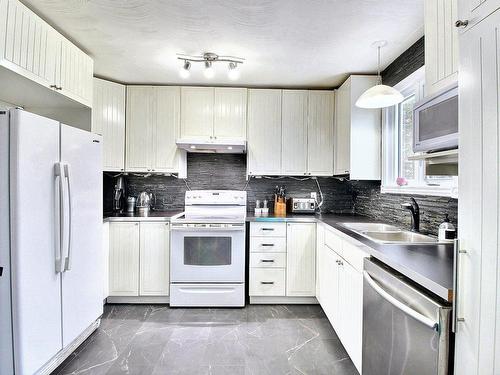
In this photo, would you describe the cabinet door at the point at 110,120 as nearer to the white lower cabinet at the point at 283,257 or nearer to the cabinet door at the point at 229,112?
the cabinet door at the point at 229,112

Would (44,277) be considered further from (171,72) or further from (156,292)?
(171,72)

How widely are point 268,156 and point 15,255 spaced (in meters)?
2.30

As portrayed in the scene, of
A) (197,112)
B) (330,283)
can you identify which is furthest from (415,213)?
(197,112)

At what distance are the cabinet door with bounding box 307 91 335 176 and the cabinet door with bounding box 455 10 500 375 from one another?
222 centimetres

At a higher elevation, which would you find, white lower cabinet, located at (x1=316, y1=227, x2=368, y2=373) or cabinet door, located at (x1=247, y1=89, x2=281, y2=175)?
cabinet door, located at (x1=247, y1=89, x2=281, y2=175)

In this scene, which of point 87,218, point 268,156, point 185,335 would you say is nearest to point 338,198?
point 268,156

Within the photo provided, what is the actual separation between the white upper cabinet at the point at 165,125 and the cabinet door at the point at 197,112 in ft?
0.25

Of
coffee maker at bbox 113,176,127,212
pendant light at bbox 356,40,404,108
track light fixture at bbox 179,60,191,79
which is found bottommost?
coffee maker at bbox 113,176,127,212

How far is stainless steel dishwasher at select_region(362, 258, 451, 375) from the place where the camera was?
3.00 feet

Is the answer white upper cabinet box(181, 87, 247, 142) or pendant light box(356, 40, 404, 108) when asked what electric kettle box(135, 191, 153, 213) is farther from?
pendant light box(356, 40, 404, 108)

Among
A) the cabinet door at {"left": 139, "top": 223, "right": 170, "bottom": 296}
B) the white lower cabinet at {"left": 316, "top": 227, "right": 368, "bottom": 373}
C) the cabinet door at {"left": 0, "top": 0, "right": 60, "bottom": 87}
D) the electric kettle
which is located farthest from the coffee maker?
the white lower cabinet at {"left": 316, "top": 227, "right": 368, "bottom": 373}

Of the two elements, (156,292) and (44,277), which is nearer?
(44,277)

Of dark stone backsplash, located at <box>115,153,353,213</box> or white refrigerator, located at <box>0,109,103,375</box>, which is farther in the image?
dark stone backsplash, located at <box>115,153,353,213</box>

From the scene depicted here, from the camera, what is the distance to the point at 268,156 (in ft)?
10.1
